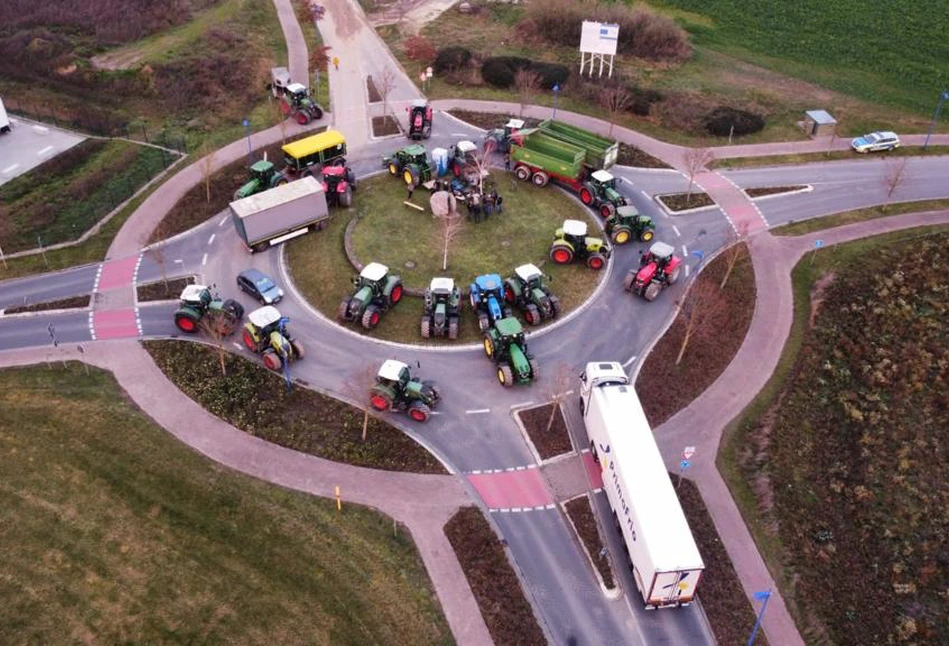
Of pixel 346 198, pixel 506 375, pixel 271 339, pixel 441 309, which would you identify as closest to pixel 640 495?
pixel 506 375

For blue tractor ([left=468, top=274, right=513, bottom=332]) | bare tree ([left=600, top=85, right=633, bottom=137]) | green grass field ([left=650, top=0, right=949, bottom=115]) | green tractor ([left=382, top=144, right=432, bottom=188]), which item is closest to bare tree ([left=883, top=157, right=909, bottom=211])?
green grass field ([left=650, top=0, right=949, bottom=115])

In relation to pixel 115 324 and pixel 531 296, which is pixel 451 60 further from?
pixel 115 324

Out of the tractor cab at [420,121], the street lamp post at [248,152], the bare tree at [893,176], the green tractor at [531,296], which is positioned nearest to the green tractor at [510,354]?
the green tractor at [531,296]

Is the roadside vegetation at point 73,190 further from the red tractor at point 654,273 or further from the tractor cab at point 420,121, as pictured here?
the red tractor at point 654,273

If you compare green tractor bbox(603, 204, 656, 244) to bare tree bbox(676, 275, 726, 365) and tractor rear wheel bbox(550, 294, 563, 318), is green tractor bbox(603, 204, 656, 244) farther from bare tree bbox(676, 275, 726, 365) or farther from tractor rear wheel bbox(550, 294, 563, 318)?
tractor rear wheel bbox(550, 294, 563, 318)

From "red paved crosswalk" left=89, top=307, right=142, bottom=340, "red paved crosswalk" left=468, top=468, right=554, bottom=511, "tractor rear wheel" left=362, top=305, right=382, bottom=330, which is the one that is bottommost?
"red paved crosswalk" left=468, top=468, right=554, bottom=511

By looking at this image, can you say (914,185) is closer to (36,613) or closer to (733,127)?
(733,127)
